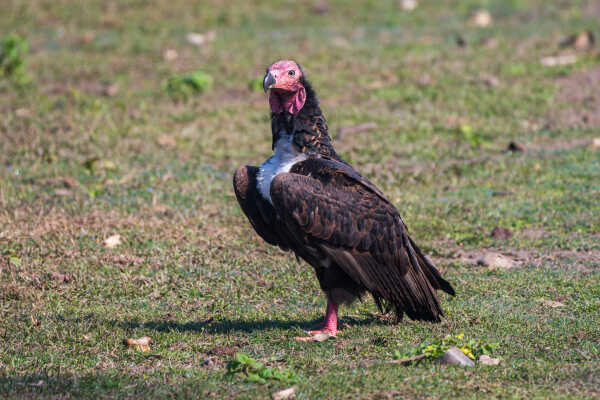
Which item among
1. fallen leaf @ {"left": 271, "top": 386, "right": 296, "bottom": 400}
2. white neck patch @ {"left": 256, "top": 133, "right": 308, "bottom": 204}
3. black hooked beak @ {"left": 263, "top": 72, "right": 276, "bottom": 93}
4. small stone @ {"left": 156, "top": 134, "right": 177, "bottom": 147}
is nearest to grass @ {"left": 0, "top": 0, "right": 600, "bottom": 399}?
small stone @ {"left": 156, "top": 134, "right": 177, "bottom": 147}

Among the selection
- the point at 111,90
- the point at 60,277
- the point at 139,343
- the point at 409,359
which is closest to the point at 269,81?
the point at 139,343

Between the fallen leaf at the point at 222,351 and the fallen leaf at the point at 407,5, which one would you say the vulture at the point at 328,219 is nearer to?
the fallen leaf at the point at 222,351

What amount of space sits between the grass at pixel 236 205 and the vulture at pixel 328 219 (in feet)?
1.11

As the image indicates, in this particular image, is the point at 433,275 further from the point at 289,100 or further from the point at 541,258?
the point at 541,258

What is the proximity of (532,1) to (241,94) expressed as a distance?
9421 mm

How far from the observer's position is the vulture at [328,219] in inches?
241

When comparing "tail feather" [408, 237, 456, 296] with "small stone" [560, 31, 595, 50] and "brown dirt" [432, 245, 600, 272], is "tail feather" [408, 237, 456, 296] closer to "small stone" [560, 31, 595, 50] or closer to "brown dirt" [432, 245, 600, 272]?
"brown dirt" [432, 245, 600, 272]

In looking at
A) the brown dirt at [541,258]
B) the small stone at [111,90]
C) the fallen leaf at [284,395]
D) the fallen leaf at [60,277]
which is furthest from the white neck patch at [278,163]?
the small stone at [111,90]

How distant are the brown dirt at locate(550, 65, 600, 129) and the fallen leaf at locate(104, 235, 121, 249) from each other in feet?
23.5

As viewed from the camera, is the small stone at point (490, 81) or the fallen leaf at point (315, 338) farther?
the small stone at point (490, 81)

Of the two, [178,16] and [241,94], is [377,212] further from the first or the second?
[178,16]

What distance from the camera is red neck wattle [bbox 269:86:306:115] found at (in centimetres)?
655

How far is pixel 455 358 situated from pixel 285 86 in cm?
237

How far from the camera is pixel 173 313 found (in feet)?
22.9
